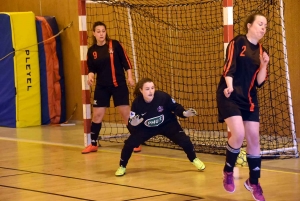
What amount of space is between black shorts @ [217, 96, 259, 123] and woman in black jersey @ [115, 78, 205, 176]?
113 centimetres

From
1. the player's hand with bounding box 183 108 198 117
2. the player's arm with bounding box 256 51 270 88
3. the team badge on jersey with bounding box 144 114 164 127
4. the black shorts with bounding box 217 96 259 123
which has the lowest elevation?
the team badge on jersey with bounding box 144 114 164 127

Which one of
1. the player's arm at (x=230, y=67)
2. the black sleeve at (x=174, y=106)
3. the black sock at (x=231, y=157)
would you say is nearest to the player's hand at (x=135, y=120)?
the black sleeve at (x=174, y=106)

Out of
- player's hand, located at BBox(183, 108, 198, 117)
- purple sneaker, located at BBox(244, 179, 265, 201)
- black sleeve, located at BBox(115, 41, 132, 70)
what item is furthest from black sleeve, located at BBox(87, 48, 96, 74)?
purple sneaker, located at BBox(244, 179, 265, 201)

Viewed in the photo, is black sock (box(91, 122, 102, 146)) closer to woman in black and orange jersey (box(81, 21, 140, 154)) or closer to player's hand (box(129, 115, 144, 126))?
woman in black and orange jersey (box(81, 21, 140, 154))

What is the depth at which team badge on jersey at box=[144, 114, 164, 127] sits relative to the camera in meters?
6.09

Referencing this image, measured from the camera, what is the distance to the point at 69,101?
11078 mm

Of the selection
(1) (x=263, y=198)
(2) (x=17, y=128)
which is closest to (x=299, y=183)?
(1) (x=263, y=198)

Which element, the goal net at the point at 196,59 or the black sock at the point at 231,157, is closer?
the black sock at the point at 231,157

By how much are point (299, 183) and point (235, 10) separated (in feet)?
11.1

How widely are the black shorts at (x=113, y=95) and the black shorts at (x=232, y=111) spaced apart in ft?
8.58

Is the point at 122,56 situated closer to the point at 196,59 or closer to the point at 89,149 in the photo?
the point at 89,149

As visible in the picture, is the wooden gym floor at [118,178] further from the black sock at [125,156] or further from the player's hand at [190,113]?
the player's hand at [190,113]

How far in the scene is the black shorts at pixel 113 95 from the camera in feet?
24.1

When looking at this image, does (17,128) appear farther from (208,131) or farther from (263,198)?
(263,198)
